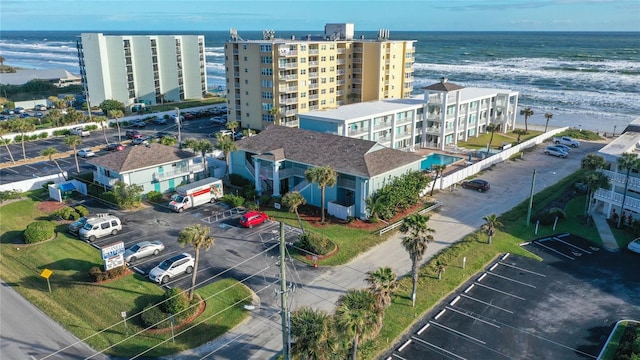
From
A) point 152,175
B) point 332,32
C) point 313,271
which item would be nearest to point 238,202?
point 152,175

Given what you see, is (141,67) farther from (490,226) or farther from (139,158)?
(490,226)

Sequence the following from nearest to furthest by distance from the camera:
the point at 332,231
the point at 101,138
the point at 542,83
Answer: the point at 332,231 < the point at 101,138 < the point at 542,83

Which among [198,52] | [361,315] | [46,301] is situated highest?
[198,52]

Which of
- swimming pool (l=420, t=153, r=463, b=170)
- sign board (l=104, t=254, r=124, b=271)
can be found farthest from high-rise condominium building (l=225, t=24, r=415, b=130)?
sign board (l=104, t=254, r=124, b=271)

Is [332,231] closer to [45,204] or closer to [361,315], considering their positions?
[361,315]

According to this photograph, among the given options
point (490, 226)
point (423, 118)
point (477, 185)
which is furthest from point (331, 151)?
point (423, 118)
